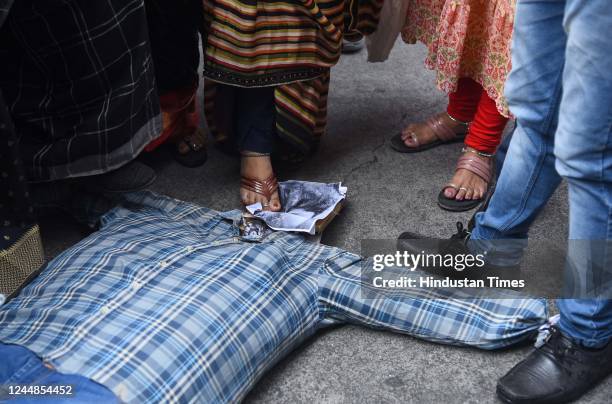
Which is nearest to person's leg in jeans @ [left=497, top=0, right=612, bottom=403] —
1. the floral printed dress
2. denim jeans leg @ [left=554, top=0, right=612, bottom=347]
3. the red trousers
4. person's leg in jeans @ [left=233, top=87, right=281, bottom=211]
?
denim jeans leg @ [left=554, top=0, right=612, bottom=347]

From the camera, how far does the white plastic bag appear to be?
1.51m

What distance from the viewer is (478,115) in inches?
57.3

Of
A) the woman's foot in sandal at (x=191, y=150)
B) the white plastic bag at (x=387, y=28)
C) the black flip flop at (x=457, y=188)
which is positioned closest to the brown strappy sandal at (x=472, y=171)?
the black flip flop at (x=457, y=188)

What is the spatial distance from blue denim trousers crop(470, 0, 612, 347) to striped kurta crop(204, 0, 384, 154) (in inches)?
18.7

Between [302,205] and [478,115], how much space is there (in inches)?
16.8

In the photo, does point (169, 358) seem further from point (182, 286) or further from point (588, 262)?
point (588, 262)

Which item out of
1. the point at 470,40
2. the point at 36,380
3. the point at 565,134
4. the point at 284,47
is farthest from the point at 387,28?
the point at 36,380

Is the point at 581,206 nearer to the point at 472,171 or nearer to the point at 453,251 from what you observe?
the point at 453,251

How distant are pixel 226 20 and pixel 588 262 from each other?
0.77m

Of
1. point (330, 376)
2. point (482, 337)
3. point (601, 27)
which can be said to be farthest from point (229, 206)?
point (601, 27)

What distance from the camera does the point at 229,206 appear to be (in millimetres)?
1481

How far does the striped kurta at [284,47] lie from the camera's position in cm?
128

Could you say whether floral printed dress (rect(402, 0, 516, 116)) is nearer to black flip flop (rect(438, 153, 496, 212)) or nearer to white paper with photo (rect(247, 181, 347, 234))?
black flip flop (rect(438, 153, 496, 212))

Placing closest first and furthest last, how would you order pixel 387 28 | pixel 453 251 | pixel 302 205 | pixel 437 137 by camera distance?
1. pixel 453 251
2. pixel 302 205
3. pixel 387 28
4. pixel 437 137
